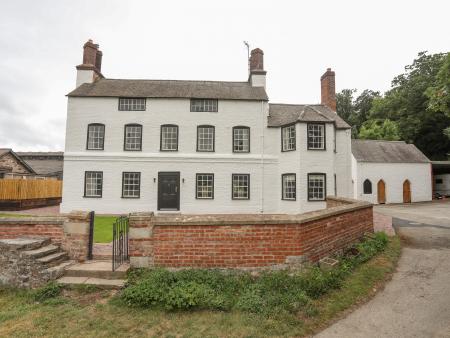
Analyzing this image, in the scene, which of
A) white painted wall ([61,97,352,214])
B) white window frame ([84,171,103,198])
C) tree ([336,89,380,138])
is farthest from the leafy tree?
white window frame ([84,171,103,198])

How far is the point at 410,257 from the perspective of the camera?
295 inches

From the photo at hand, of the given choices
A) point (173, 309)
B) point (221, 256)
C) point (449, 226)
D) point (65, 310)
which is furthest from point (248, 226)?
point (449, 226)

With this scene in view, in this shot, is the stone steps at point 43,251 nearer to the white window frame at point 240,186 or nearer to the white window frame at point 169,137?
the white window frame at point 169,137

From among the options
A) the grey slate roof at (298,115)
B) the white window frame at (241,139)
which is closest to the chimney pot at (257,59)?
the grey slate roof at (298,115)

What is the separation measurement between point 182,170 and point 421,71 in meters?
40.4

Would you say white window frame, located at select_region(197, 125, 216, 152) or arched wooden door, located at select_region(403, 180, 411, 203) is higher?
white window frame, located at select_region(197, 125, 216, 152)

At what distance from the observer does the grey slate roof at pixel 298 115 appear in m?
16.8

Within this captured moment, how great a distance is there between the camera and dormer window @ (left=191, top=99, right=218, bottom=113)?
58.9ft

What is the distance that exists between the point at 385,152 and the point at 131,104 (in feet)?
82.3

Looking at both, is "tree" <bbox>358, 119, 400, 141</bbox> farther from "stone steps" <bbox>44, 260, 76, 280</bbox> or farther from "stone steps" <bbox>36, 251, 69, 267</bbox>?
"stone steps" <bbox>44, 260, 76, 280</bbox>

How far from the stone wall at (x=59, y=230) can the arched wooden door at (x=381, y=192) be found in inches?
1023

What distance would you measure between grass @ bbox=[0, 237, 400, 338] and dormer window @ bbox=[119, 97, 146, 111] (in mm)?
14186

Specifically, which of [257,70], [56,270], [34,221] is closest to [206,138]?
[257,70]

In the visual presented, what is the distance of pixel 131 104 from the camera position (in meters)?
17.6
